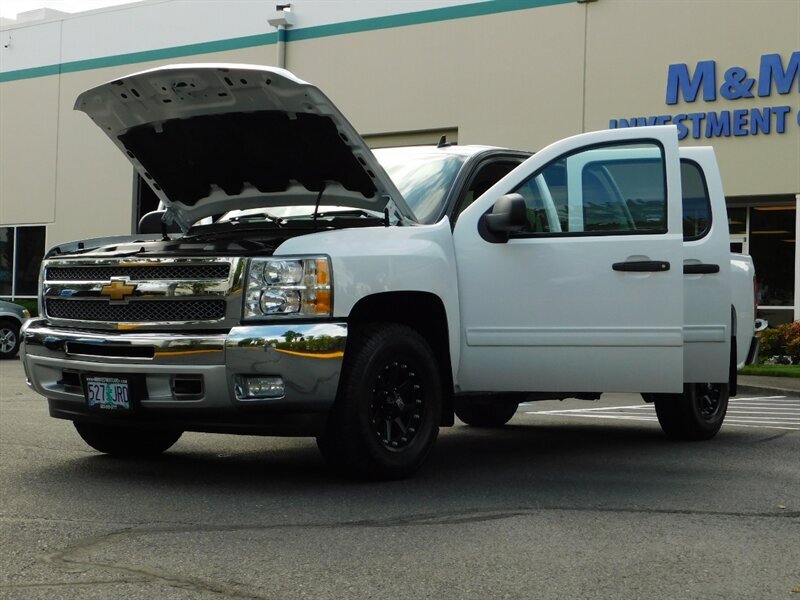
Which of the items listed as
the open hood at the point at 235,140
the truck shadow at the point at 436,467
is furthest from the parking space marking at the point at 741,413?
the open hood at the point at 235,140

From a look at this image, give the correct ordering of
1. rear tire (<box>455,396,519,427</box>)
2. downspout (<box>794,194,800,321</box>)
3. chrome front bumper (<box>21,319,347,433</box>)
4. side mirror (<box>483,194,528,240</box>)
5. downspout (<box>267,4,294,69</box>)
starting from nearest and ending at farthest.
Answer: chrome front bumper (<box>21,319,347,433</box>) < side mirror (<box>483,194,528,240</box>) < rear tire (<box>455,396,519,427</box>) < downspout (<box>794,194,800,321</box>) < downspout (<box>267,4,294,69</box>)

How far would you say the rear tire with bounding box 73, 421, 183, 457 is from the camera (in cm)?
754

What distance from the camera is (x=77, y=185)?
103 feet

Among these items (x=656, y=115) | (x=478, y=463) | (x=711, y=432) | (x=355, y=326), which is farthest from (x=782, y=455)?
(x=656, y=115)

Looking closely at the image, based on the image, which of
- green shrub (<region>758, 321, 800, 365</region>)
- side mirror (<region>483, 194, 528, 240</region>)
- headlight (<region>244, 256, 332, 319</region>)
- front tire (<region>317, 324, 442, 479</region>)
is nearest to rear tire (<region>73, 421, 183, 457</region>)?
front tire (<region>317, 324, 442, 479</region>)

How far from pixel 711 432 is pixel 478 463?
7.95 feet

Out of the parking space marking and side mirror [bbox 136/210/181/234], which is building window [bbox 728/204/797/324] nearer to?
the parking space marking

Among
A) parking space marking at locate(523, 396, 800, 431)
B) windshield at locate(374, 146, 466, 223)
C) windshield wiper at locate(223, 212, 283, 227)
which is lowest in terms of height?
parking space marking at locate(523, 396, 800, 431)

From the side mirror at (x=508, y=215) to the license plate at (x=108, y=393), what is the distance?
2268mm

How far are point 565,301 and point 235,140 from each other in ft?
7.17

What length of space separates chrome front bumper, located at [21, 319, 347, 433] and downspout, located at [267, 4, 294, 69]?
2163cm

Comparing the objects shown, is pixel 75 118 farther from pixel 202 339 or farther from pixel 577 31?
pixel 202 339

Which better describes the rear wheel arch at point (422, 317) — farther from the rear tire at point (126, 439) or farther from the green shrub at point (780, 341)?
the green shrub at point (780, 341)

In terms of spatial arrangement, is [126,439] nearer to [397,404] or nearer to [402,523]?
[397,404]
